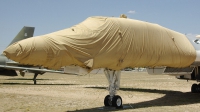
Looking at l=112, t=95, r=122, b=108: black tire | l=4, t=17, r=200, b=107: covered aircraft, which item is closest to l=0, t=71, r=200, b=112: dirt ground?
l=112, t=95, r=122, b=108: black tire

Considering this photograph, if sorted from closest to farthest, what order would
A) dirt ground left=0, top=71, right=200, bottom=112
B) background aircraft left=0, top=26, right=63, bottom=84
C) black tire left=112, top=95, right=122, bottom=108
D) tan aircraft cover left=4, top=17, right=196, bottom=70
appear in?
tan aircraft cover left=4, top=17, right=196, bottom=70 → black tire left=112, top=95, right=122, bottom=108 → dirt ground left=0, top=71, right=200, bottom=112 → background aircraft left=0, top=26, right=63, bottom=84

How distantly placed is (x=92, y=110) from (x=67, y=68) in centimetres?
229

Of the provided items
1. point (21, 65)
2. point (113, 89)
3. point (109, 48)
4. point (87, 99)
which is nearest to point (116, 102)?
point (113, 89)

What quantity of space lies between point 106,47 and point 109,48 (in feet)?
0.46

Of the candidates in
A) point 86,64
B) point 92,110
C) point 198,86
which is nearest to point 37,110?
point 92,110

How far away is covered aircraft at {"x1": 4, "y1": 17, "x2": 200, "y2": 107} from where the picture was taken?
365 inches

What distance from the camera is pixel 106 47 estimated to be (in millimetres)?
11023

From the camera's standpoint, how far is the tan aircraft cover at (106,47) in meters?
9.23

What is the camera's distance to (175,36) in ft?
47.7

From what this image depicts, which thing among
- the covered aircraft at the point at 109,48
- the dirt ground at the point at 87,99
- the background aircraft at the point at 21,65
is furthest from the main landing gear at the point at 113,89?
the background aircraft at the point at 21,65

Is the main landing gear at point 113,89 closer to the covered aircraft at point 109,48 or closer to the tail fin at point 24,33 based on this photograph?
the covered aircraft at point 109,48

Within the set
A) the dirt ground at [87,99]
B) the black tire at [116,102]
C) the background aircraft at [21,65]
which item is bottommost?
the dirt ground at [87,99]

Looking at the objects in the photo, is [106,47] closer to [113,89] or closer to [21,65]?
[113,89]

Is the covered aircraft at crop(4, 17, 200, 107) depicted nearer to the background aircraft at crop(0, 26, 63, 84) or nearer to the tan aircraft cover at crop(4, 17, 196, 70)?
the tan aircraft cover at crop(4, 17, 196, 70)
